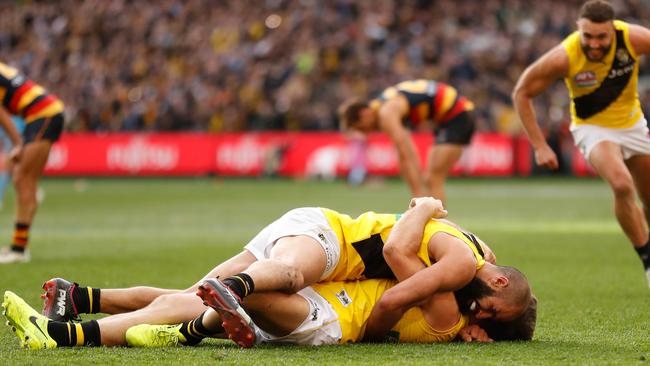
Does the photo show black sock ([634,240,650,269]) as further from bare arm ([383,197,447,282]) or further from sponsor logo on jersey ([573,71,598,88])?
bare arm ([383,197,447,282])

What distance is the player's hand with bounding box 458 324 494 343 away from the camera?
238 inches

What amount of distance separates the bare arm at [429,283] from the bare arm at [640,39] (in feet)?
11.4

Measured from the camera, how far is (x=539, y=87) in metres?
8.88

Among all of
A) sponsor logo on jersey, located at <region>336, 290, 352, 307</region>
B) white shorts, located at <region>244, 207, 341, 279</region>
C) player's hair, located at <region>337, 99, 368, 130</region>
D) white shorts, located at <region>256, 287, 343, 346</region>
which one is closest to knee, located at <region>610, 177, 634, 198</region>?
white shorts, located at <region>244, 207, 341, 279</region>

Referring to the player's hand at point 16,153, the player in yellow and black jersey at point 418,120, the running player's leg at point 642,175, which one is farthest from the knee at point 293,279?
the player in yellow and black jersey at point 418,120

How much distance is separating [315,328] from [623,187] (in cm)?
370

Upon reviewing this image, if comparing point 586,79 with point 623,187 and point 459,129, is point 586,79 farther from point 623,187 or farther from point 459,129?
point 459,129

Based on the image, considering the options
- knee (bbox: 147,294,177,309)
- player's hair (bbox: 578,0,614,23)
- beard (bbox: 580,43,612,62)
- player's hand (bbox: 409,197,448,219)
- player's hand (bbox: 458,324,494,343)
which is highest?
player's hair (bbox: 578,0,614,23)

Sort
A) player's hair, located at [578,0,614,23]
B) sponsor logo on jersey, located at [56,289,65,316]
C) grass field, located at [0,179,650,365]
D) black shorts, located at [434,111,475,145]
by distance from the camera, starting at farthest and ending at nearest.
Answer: black shorts, located at [434,111,475,145], player's hair, located at [578,0,614,23], sponsor logo on jersey, located at [56,289,65,316], grass field, located at [0,179,650,365]

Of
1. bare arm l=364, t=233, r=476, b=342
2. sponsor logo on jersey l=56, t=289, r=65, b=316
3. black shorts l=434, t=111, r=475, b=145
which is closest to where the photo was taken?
bare arm l=364, t=233, r=476, b=342

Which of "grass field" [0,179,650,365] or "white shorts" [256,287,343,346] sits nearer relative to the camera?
"grass field" [0,179,650,365]

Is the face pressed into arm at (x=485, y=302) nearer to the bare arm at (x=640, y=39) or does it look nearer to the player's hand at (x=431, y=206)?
the player's hand at (x=431, y=206)

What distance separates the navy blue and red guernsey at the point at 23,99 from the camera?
11070 mm

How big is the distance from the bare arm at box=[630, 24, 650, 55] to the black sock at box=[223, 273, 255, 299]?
4.46m
